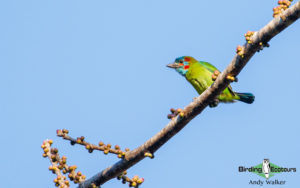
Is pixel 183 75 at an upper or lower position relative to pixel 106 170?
upper

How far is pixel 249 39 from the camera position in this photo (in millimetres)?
2943

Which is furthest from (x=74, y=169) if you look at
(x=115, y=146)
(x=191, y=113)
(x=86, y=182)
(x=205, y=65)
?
(x=205, y=65)

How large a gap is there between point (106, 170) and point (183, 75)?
144 inches

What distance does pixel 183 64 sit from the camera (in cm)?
707

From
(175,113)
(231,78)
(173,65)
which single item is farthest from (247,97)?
(231,78)

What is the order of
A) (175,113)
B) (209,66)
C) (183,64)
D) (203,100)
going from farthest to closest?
(183,64) < (209,66) < (175,113) < (203,100)

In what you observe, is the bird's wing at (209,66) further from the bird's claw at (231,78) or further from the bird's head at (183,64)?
the bird's claw at (231,78)

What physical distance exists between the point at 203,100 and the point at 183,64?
12.7 ft

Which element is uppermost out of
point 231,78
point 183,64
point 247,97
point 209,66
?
point 183,64

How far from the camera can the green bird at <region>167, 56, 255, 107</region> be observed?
641cm

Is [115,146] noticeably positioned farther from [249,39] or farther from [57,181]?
[249,39]

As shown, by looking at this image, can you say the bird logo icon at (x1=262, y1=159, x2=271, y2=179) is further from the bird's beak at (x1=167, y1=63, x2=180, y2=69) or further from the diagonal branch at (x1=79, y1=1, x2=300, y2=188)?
the diagonal branch at (x1=79, y1=1, x2=300, y2=188)

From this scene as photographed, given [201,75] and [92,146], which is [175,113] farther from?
[201,75]

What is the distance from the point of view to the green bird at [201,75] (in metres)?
6.41
